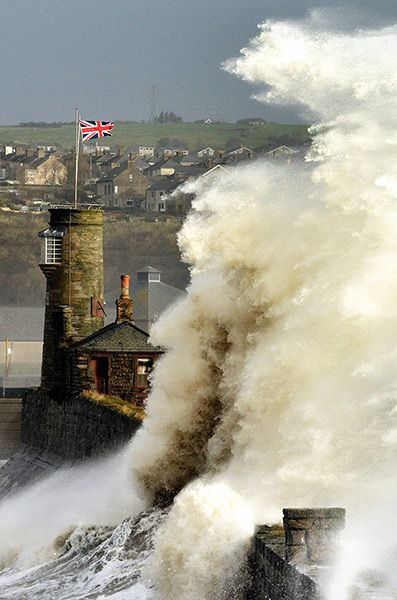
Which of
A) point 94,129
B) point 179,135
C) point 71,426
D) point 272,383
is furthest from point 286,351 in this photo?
point 179,135

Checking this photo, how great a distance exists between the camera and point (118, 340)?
1693 inches

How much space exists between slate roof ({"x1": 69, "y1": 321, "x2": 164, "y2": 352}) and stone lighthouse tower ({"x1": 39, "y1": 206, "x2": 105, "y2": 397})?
1.54 m

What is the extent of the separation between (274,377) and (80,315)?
82.6 ft

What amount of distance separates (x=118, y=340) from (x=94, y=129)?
9.16m

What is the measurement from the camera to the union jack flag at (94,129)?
49.9 metres

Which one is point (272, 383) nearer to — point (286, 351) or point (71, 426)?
point (286, 351)

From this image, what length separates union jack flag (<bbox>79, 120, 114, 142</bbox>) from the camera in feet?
164

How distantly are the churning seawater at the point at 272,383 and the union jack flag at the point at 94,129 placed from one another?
980 inches

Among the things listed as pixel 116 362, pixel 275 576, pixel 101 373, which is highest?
pixel 116 362

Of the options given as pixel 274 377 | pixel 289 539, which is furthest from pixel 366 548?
pixel 274 377

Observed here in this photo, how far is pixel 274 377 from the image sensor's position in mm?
20203

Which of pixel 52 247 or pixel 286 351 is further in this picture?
pixel 52 247

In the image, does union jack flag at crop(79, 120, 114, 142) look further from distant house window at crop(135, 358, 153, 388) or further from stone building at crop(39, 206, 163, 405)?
distant house window at crop(135, 358, 153, 388)

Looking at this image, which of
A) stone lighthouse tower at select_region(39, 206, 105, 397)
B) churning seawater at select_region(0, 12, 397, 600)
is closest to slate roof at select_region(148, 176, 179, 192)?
stone lighthouse tower at select_region(39, 206, 105, 397)
